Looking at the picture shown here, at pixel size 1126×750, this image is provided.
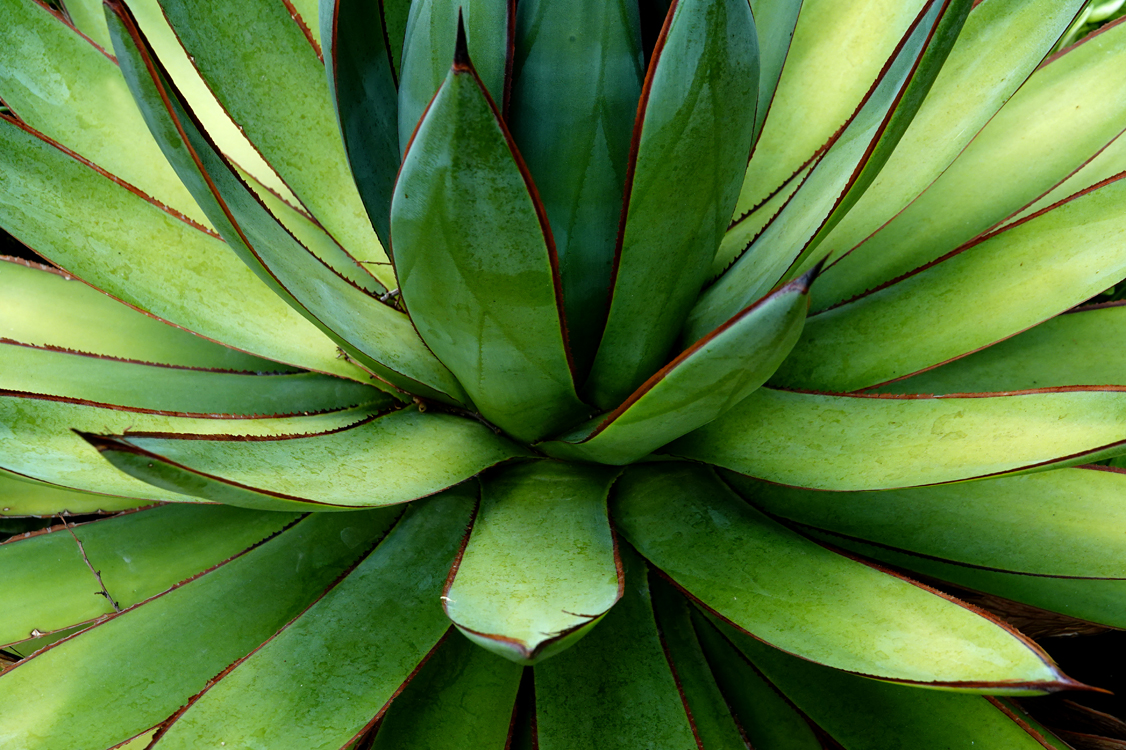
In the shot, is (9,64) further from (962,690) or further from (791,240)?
(962,690)

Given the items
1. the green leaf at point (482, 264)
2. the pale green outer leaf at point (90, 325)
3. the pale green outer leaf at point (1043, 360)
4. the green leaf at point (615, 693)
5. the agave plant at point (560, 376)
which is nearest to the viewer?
the green leaf at point (482, 264)

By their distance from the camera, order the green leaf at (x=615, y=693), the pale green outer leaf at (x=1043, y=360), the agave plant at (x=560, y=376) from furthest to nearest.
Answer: the pale green outer leaf at (x=1043, y=360) → the green leaf at (x=615, y=693) → the agave plant at (x=560, y=376)

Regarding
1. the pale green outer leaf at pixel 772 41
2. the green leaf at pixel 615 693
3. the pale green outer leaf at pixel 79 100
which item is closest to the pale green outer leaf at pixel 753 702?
the green leaf at pixel 615 693

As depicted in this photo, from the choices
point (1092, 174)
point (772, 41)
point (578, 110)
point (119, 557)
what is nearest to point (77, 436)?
point (119, 557)

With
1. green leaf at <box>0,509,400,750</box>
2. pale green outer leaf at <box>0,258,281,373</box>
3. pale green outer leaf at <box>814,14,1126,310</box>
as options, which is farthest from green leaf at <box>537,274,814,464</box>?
pale green outer leaf at <box>0,258,281,373</box>

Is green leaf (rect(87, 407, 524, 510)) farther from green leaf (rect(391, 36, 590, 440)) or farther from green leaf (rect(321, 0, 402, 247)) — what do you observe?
green leaf (rect(321, 0, 402, 247))

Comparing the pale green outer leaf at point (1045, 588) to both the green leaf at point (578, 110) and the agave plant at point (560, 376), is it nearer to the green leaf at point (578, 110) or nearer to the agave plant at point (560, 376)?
the agave plant at point (560, 376)

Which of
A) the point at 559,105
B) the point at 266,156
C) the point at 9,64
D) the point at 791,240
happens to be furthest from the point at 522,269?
the point at 9,64
